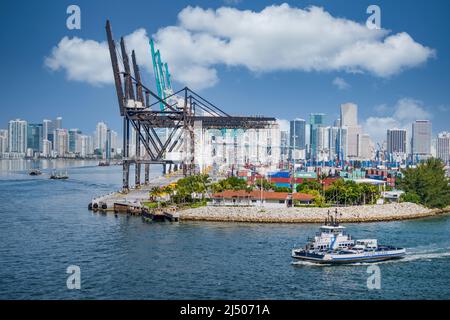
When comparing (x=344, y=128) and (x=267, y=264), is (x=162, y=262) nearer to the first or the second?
(x=267, y=264)

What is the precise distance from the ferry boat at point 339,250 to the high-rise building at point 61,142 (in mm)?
162197

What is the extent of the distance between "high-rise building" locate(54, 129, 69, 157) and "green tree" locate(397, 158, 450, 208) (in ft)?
487

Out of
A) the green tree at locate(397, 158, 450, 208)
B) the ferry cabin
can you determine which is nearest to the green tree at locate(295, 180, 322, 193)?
the green tree at locate(397, 158, 450, 208)

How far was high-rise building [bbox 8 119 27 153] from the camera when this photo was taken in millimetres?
173500

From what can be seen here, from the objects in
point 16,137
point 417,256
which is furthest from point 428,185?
point 16,137

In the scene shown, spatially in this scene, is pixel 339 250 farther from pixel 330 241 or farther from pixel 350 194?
pixel 350 194

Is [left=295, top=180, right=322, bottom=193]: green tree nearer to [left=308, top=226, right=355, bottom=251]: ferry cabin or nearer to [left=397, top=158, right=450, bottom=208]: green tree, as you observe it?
[left=397, top=158, right=450, bottom=208]: green tree

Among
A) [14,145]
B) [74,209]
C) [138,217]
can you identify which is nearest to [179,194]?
[138,217]

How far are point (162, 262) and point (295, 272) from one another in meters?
4.08

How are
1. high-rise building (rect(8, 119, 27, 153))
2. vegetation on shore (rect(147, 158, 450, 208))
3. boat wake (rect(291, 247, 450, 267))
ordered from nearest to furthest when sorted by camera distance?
1. boat wake (rect(291, 247, 450, 267))
2. vegetation on shore (rect(147, 158, 450, 208))
3. high-rise building (rect(8, 119, 27, 153))

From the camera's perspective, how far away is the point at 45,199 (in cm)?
3619

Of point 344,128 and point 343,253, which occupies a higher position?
point 344,128

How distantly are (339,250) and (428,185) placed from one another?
19.2 meters

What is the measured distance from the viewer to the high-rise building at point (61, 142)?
173500 millimetres
